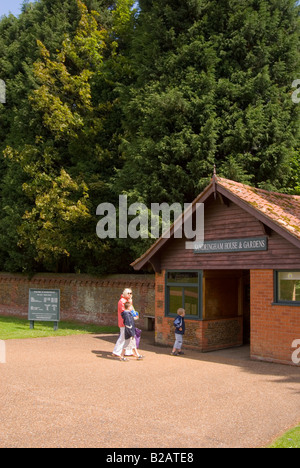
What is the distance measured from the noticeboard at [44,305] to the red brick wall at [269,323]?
29.1ft

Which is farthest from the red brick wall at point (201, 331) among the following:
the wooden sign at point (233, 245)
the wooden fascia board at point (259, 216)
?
the wooden fascia board at point (259, 216)

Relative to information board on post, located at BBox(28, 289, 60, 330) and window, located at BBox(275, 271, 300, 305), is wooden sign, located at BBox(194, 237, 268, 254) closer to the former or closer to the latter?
window, located at BBox(275, 271, 300, 305)

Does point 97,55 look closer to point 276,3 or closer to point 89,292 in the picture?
point 276,3

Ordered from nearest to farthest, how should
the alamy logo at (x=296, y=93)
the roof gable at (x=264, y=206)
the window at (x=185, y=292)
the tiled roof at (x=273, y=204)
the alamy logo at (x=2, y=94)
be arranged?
the roof gable at (x=264, y=206) → the tiled roof at (x=273, y=204) → the window at (x=185, y=292) → the alamy logo at (x=296, y=93) → the alamy logo at (x=2, y=94)

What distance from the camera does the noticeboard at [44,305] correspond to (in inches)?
742

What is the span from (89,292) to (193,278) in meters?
10.8

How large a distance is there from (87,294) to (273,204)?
13.3 meters

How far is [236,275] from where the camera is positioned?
15.6 meters

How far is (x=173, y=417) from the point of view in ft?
23.9

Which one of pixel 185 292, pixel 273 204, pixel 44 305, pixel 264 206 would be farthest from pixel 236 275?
pixel 44 305

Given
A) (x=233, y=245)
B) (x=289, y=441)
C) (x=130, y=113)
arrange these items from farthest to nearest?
1. (x=130, y=113)
2. (x=233, y=245)
3. (x=289, y=441)

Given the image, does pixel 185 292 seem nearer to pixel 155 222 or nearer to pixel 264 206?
pixel 264 206

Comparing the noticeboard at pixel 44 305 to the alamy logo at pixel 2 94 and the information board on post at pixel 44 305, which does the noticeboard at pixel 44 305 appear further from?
the alamy logo at pixel 2 94
